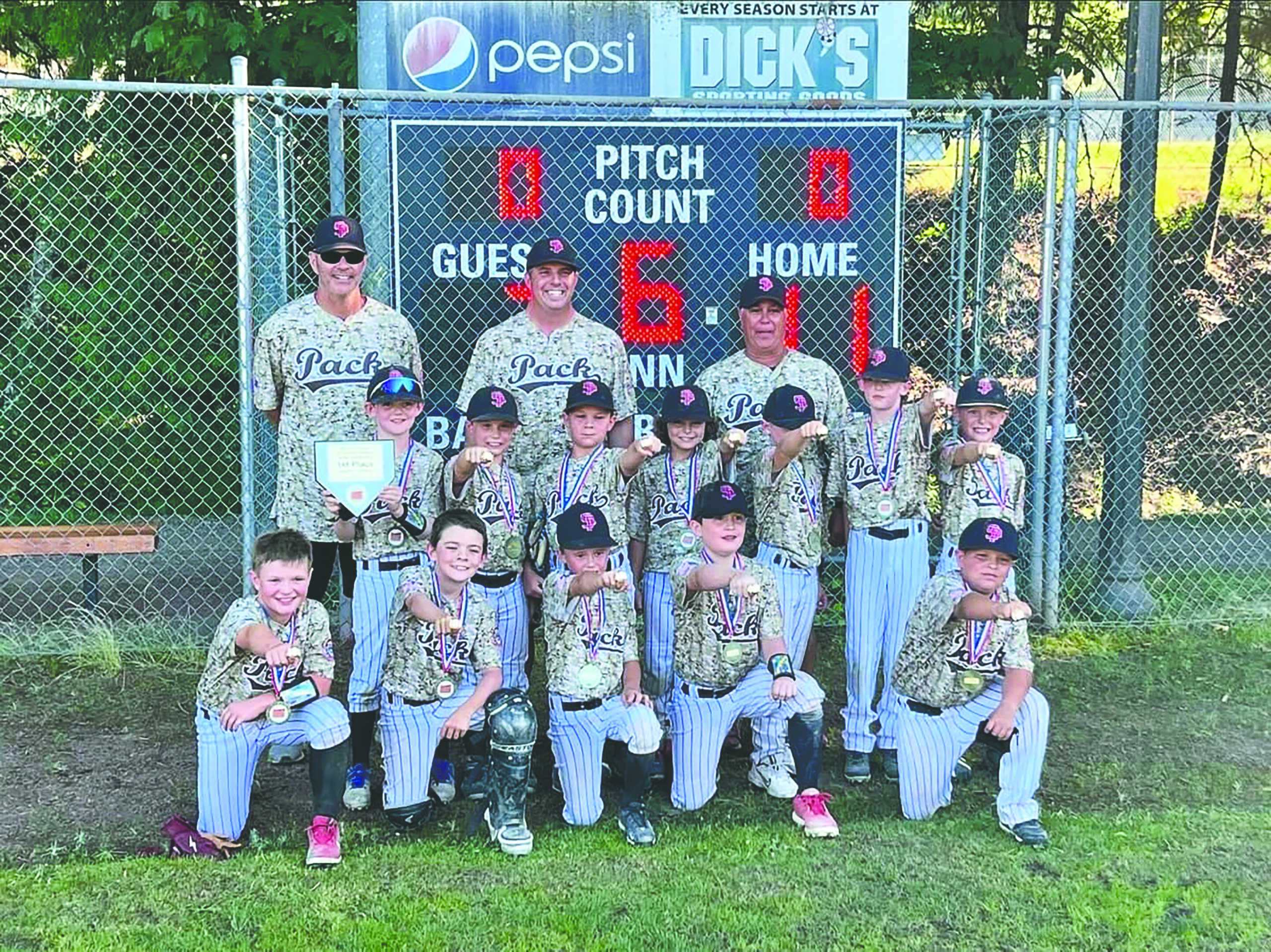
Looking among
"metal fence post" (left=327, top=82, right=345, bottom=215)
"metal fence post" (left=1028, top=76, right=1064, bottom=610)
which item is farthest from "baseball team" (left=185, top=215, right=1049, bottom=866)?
"metal fence post" (left=1028, top=76, right=1064, bottom=610)

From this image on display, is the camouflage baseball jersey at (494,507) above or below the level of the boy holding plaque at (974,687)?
above

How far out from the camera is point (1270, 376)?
33.7ft

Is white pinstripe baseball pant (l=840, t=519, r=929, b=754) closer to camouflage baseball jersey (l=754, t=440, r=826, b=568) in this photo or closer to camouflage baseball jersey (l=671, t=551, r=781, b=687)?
camouflage baseball jersey (l=754, t=440, r=826, b=568)

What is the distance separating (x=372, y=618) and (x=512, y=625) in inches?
21.1

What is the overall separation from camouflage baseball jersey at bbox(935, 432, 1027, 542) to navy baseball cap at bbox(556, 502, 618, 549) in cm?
159

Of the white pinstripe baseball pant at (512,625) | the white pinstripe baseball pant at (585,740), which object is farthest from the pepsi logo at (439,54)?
the white pinstripe baseball pant at (585,740)

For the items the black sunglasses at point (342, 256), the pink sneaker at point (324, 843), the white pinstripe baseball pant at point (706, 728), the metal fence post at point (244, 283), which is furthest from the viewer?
the metal fence post at point (244, 283)

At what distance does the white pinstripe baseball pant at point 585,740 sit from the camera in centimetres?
459

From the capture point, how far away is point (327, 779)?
4348 mm

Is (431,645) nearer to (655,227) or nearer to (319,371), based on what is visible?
(319,371)

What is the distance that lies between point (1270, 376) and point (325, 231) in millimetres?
8129

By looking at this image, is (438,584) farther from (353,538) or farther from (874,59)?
(874,59)

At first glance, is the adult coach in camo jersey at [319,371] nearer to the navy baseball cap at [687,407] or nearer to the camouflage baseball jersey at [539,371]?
the camouflage baseball jersey at [539,371]

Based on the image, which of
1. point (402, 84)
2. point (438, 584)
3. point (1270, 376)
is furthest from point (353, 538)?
point (1270, 376)
